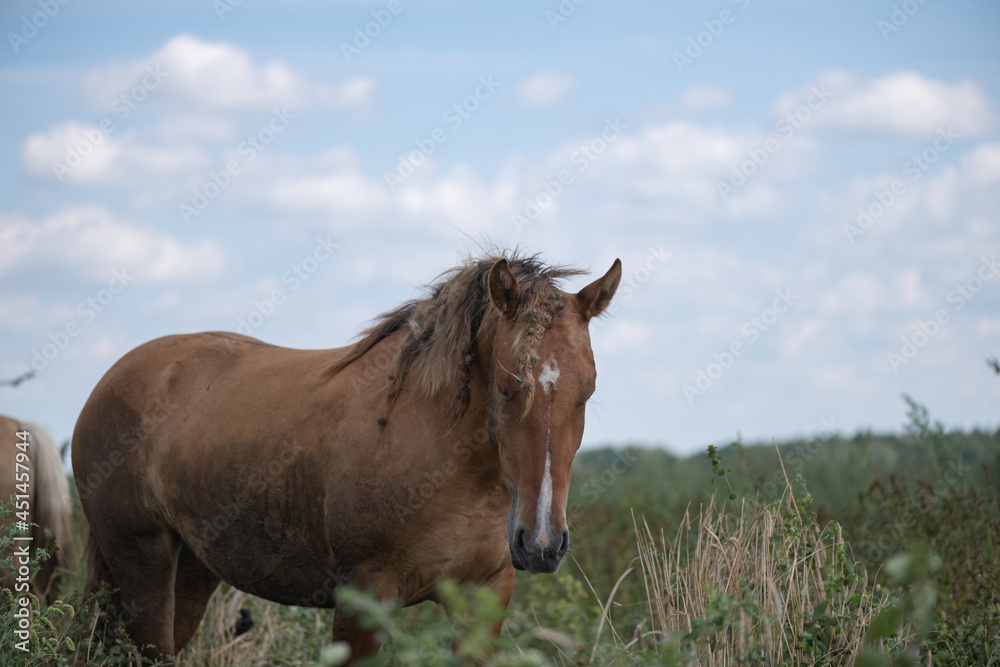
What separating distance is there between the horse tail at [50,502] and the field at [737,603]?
0.22 m

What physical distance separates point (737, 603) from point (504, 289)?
59.1 inches

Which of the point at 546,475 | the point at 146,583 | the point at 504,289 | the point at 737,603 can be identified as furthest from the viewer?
the point at 146,583

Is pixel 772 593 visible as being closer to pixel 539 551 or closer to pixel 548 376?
pixel 539 551

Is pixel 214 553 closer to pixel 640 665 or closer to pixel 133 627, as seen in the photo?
pixel 133 627

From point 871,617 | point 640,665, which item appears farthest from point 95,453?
point 871,617

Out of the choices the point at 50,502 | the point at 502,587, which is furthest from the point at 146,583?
the point at 502,587

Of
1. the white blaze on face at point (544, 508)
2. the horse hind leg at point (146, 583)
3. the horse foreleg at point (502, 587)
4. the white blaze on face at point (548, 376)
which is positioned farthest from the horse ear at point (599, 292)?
the horse hind leg at point (146, 583)

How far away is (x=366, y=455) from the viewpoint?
11.6 ft

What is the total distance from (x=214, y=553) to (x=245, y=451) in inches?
24.1

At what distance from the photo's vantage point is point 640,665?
3.13m

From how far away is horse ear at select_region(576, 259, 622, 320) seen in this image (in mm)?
3391

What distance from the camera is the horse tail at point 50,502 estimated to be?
19.1 ft

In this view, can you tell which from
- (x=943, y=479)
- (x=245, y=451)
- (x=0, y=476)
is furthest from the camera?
(x=943, y=479)

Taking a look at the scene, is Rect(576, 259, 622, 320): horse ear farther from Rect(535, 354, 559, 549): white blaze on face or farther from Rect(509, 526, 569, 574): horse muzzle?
Rect(509, 526, 569, 574): horse muzzle
